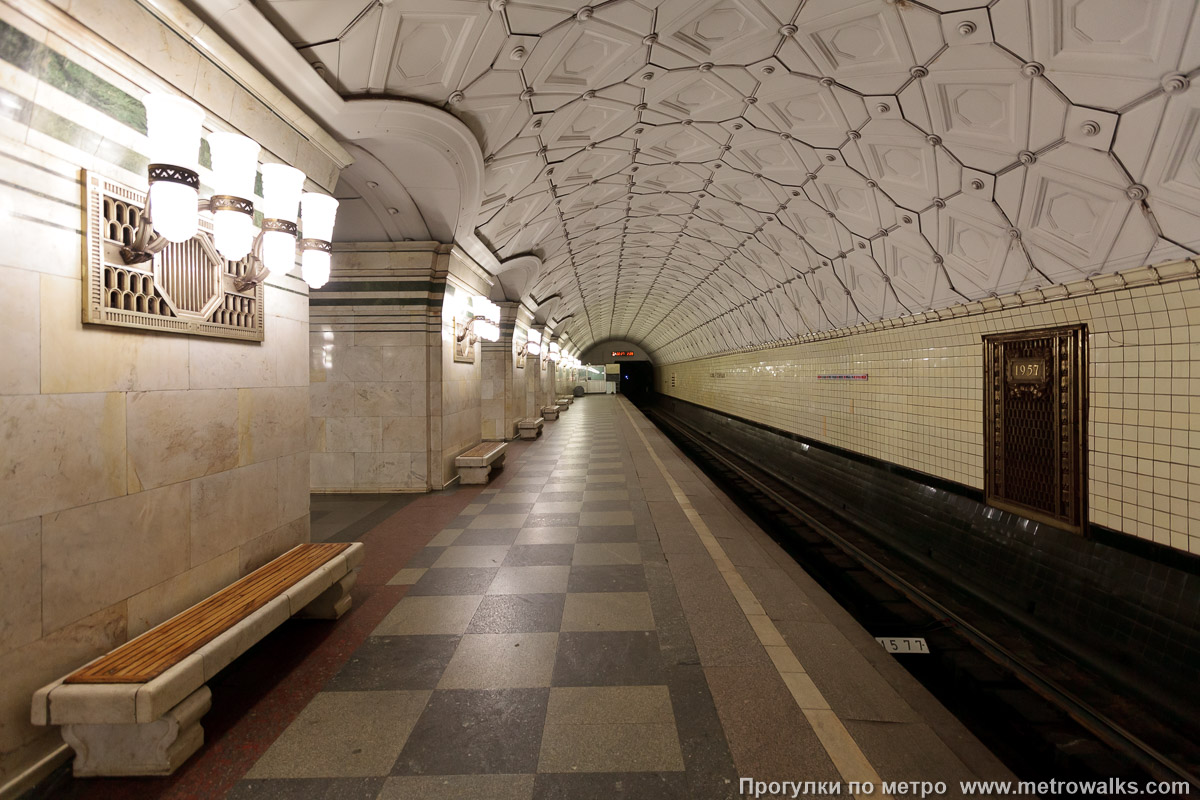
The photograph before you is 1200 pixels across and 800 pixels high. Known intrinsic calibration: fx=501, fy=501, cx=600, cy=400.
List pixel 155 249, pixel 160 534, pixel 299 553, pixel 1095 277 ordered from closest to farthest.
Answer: pixel 155 249 → pixel 160 534 → pixel 299 553 → pixel 1095 277

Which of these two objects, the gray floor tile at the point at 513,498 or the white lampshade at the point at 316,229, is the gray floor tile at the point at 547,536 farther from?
the white lampshade at the point at 316,229

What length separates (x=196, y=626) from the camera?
2.42m

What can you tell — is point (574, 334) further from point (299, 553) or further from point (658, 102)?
point (299, 553)

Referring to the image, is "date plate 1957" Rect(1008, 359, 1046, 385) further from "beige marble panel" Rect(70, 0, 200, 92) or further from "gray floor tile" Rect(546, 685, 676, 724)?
"beige marble panel" Rect(70, 0, 200, 92)

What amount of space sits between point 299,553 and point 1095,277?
711cm

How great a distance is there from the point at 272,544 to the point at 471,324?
5.25 meters

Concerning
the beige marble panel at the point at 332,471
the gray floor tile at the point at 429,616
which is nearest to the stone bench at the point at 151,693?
the gray floor tile at the point at 429,616

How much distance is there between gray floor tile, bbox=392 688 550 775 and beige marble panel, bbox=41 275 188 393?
7.14 feet

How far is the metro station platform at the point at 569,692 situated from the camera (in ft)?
6.70

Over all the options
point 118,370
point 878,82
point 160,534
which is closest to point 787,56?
point 878,82

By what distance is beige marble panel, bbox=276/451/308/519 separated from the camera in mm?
3676

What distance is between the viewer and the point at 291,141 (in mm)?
3688

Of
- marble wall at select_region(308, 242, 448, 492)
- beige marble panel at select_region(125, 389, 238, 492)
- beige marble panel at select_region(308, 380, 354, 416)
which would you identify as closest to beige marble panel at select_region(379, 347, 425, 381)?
marble wall at select_region(308, 242, 448, 492)

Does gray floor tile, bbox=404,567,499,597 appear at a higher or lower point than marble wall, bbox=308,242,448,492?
lower
